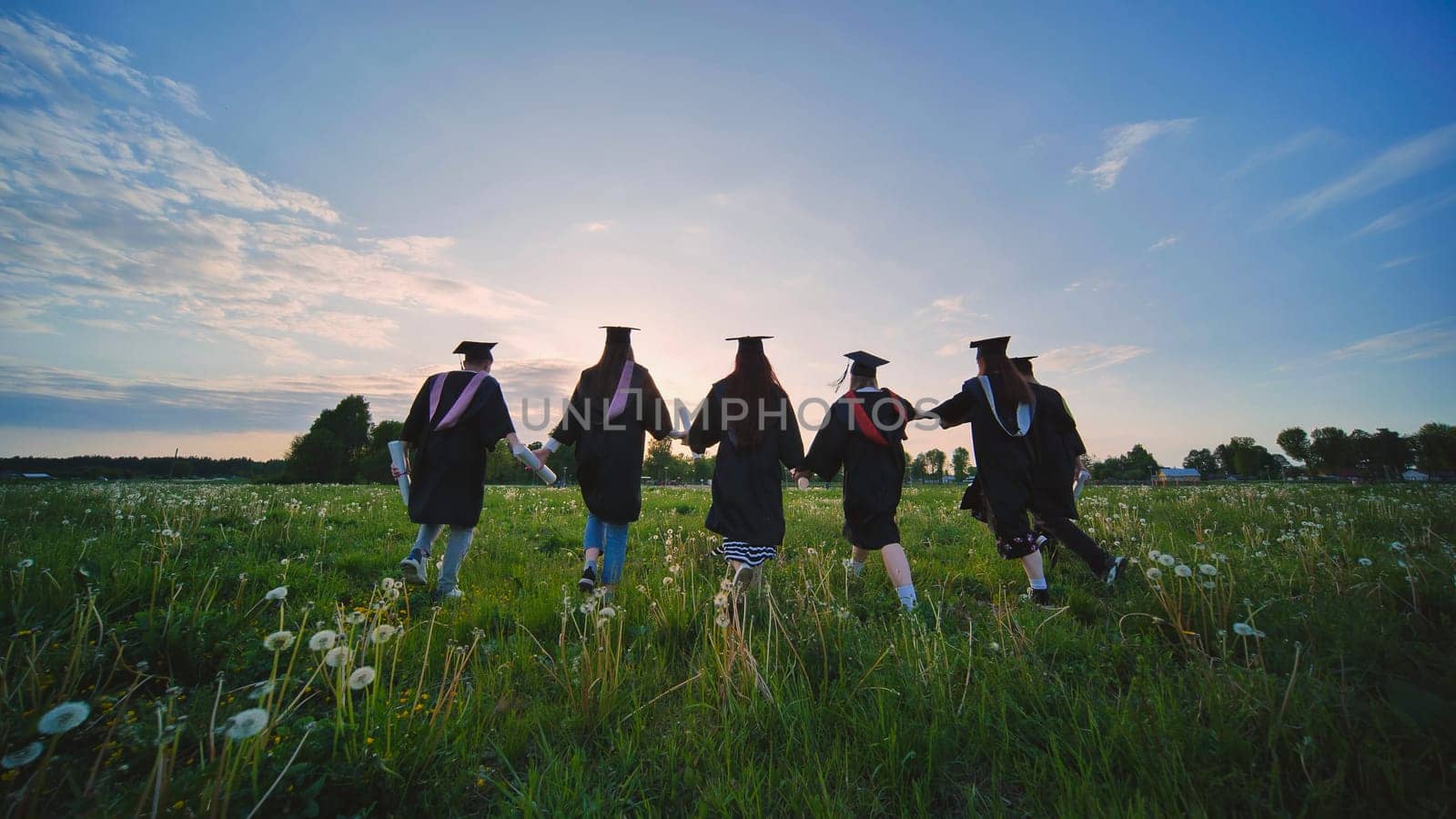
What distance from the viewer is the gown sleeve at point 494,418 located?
6.10 m

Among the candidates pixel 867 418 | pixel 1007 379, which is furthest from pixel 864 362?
pixel 1007 379

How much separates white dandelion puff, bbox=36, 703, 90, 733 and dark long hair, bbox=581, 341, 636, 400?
4.88m

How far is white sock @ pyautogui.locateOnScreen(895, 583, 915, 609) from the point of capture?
495cm

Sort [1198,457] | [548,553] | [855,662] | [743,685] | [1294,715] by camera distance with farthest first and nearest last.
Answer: [1198,457] < [548,553] < [855,662] < [743,685] < [1294,715]

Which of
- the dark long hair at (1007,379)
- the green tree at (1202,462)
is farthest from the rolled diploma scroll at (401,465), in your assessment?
the green tree at (1202,462)

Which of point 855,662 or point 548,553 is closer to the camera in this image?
point 855,662

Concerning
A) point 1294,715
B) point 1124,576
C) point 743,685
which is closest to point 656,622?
point 743,685

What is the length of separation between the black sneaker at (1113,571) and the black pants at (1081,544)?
0.11 ft

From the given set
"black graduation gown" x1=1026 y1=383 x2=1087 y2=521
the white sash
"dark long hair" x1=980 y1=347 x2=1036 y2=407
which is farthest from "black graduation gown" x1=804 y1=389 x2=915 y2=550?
"black graduation gown" x1=1026 y1=383 x2=1087 y2=521

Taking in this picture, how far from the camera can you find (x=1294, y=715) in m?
2.32

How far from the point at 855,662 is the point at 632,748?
157 centimetres

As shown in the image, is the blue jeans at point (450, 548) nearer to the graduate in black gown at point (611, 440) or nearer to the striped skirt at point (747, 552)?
the graduate in black gown at point (611, 440)

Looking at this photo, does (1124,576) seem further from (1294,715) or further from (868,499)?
(1294,715)

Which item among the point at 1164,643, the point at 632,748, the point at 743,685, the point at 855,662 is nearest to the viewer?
the point at 632,748
